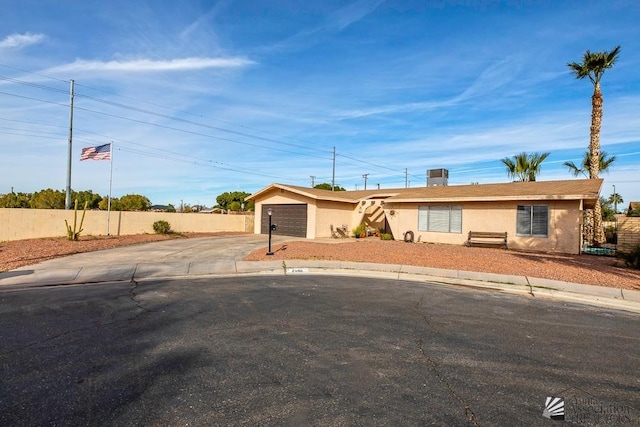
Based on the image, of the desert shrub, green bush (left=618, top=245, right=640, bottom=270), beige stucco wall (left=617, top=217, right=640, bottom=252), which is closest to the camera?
green bush (left=618, top=245, right=640, bottom=270)

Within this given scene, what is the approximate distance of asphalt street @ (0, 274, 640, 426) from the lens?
10.6 ft

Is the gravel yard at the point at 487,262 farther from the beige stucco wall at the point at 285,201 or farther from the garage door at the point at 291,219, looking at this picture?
the garage door at the point at 291,219

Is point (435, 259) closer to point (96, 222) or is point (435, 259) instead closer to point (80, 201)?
point (96, 222)

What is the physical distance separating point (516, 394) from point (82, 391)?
442 centimetres

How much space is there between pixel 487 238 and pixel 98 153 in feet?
72.3

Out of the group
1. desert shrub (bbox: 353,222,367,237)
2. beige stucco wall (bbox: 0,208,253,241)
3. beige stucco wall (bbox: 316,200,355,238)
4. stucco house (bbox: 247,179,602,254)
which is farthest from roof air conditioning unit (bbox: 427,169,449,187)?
beige stucco wall (bbox: 0,208,253,241)

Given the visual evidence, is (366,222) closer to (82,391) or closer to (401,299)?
(401,299)

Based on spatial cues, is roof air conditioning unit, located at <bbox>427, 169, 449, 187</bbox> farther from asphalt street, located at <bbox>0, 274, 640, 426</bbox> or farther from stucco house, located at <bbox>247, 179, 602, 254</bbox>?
asphalt street, located at <bbox>0, 274, 640, 426</bbox>

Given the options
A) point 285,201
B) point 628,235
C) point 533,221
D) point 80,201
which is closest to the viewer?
point 628,235

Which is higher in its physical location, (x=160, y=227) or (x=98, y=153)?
(x=98, y=153)

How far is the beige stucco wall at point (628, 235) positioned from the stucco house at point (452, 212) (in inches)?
75.7

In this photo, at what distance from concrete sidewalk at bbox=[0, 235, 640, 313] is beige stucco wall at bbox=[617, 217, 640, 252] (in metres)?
6.50

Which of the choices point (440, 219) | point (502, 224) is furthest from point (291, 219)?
point (502, 224)

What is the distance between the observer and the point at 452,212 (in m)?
19.7
